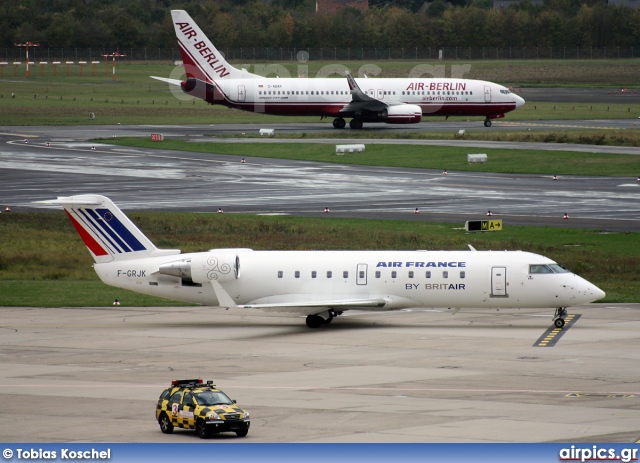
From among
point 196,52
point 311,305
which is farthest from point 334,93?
point 311,305

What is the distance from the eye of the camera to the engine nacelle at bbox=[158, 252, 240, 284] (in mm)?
44625

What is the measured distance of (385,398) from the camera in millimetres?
31406

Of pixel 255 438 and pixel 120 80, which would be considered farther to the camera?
pixel 120 80

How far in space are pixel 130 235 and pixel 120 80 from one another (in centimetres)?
14439

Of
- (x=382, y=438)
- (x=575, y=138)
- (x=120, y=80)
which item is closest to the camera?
(x=382, y=438)

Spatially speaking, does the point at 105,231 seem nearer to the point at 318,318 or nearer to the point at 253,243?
the point at 318,318

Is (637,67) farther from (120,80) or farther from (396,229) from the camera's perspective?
(396,229)

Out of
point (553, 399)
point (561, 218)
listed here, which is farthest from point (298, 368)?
point (561, 218)

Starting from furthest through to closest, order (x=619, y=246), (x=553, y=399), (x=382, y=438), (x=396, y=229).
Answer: (x=396, y=229)
(x=619, y=246)
(x=553, y=399)
(x=382, y=438)

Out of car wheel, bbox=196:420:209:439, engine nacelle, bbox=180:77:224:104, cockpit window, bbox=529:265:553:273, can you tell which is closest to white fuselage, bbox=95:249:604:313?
cockpit window, bbox=529:265:553:273

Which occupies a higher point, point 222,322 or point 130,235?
point 130,235

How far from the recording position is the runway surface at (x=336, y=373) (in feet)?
90.4

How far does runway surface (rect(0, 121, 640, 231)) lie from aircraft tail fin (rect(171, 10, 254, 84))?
14884mm

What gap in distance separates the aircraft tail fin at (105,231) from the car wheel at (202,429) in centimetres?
1949
